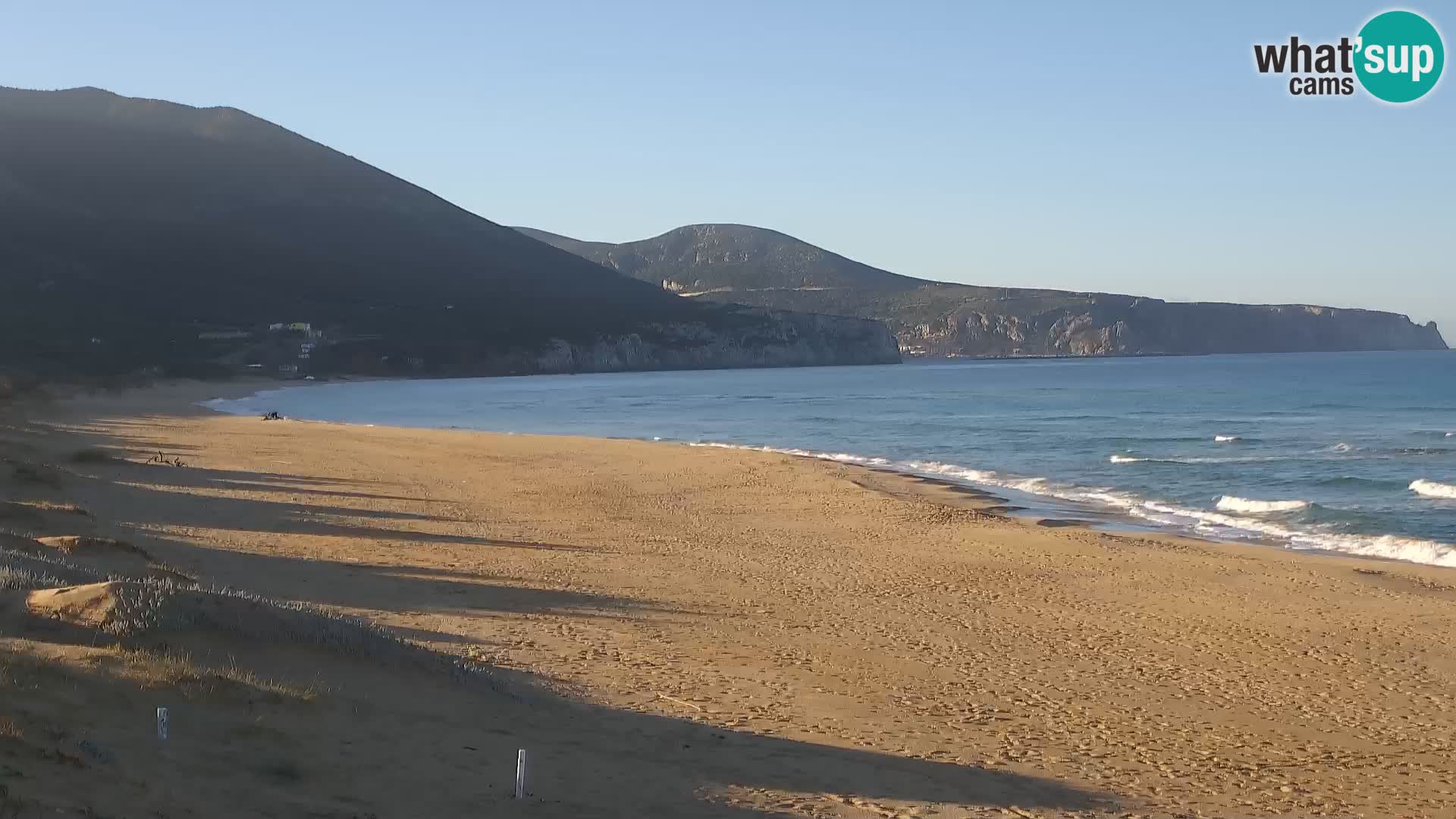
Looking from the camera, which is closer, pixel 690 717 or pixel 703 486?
pixel 690 717

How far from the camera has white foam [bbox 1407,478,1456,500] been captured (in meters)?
26.9

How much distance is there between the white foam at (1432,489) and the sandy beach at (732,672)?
8.90m

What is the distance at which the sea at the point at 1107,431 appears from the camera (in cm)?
2511

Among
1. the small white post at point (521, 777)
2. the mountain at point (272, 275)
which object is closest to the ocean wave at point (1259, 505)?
the small white post at point (521, 777)

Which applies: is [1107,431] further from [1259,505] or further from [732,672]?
[732,672]

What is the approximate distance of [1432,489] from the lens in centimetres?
2753

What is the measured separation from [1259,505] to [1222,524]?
2627 millimetres

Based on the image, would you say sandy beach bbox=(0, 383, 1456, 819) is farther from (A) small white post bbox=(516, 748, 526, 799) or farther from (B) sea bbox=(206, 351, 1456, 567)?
(B) sea bbox=(206, 351, 1456, 567)

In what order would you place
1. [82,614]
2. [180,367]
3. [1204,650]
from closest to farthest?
1. [82,614]
2. [1204,650]
3. [180,367]

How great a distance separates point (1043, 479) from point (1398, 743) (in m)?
22.2

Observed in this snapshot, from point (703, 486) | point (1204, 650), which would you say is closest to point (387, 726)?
point (1204, 650)

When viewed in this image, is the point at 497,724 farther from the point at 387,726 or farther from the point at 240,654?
the point at 240,654

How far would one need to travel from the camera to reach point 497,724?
322 inches

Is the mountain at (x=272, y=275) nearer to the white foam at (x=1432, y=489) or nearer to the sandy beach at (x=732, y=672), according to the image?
the sandy beach at (x=732, y=672)
